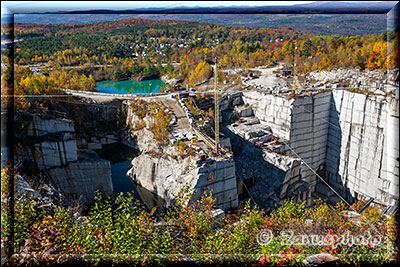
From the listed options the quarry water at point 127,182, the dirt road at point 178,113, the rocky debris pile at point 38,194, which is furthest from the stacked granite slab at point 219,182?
the rocky debris pile at point 38,194

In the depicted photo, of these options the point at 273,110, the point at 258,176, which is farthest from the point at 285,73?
the point at 258,176

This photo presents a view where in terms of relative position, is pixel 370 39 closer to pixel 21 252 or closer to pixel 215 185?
pixel 215 185

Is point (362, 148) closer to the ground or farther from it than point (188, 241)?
closer to the ground

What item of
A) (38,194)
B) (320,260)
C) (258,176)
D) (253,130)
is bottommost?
(258,176)

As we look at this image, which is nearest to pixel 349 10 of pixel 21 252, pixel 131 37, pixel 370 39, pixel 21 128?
pixel 21 252

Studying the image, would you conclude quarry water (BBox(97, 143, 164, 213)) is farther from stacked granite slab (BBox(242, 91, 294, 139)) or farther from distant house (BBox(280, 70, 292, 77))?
distant house (BBox(280, 70, 292, 77))

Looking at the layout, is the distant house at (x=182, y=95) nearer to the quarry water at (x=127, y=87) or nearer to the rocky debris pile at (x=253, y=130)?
the rocky debris pile at (x=253, y=130)
